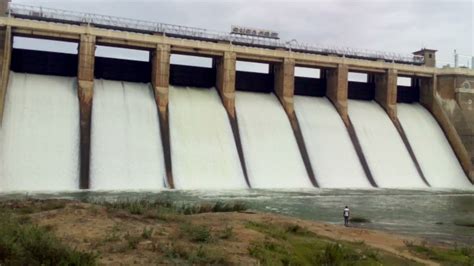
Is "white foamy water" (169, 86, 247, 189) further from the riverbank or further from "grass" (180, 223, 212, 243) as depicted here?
"grass" (180, 223, 212, 243)

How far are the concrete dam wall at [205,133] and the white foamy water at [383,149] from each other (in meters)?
0.11

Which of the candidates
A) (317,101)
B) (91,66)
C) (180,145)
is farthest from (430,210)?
(91,66)

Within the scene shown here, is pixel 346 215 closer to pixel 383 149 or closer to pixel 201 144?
pixel 201 144

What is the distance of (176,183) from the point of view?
31656 mm

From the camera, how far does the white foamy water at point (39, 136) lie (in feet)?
93.7

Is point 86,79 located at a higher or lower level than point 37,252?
higher

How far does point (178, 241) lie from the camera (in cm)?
1053

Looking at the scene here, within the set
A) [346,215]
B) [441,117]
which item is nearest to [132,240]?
[346,215]

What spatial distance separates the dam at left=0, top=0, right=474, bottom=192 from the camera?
31.0 meters

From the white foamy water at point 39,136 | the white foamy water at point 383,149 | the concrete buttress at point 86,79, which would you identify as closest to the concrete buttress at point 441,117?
the white foamy water at point 383,149

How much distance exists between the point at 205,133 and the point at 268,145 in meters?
4.72

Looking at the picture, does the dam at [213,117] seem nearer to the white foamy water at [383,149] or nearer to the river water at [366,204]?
the white foamy water at [383,149]

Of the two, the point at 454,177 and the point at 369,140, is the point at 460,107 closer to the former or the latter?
the point at 454,177

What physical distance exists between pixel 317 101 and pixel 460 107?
43.2ft
